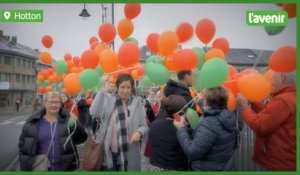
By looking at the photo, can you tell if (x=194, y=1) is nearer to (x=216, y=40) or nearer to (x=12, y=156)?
(x=216, y=40)

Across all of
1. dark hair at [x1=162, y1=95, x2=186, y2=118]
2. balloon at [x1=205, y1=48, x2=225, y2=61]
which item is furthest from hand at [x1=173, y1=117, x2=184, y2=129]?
balloon at [x1=205, y1=48, x2=225, y2=61]

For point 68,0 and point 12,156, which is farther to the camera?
point 12,156

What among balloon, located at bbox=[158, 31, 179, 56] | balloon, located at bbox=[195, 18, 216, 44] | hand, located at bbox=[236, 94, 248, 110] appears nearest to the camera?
hand, located at bbox=[236, 94, 248, 110]

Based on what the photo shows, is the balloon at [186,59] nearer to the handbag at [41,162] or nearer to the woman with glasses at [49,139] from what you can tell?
the woman with glasses at [49,139]

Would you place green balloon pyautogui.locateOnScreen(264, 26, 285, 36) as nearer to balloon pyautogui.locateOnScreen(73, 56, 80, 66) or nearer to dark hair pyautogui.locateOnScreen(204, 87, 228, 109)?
dark hair pyautogui.locateOnScreen(204, 87, 228, 109)

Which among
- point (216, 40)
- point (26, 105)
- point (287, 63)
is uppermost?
point (216, 40)

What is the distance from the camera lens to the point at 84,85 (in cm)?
322

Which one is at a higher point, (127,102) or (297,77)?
(297,77)

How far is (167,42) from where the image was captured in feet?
11.7

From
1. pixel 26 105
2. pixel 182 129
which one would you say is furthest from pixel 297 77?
pixel 26 105

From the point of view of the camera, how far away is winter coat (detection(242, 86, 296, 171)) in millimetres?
2629

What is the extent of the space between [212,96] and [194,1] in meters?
1.21

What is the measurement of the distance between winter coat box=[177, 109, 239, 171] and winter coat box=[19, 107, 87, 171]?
3.91 feet

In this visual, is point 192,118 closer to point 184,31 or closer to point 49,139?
point 49,139
